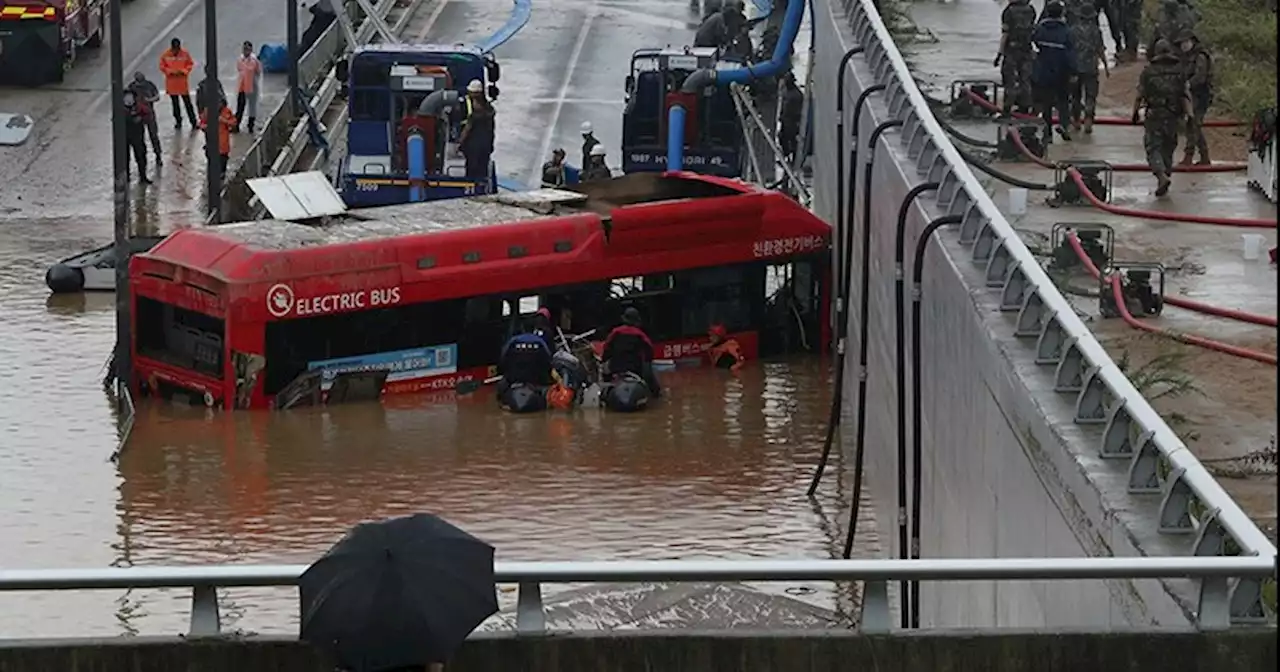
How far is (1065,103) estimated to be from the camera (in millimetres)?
24578

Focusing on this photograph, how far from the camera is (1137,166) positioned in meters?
22.8

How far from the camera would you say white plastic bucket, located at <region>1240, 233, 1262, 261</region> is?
61.1ft

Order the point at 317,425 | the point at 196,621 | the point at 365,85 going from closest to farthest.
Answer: the point at 196,621, the point at 317,425, the point at 365,85

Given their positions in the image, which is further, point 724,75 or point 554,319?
point 724,75

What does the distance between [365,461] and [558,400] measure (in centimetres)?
269

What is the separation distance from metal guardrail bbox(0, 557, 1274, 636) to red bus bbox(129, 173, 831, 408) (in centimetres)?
1883

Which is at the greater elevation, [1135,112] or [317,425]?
[1135,112]

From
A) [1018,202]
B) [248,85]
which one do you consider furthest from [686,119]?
[1018,202]

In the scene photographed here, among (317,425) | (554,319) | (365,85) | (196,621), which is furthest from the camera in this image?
(365,85)

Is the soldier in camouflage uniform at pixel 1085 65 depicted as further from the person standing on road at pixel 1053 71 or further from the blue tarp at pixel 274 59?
the blue tarp at pixel 274 59

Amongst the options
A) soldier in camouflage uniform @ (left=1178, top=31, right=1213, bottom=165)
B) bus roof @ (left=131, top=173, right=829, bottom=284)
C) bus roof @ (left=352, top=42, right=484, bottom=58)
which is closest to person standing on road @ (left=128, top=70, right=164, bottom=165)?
bus roof @ (left=352, top=42, right=484, bottom=58)

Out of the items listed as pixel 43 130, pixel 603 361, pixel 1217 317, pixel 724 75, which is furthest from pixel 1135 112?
pixel 43 130

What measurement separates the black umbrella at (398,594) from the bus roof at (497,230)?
2051 centimetres

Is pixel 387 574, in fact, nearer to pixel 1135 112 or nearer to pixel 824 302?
pixel 1135 112
